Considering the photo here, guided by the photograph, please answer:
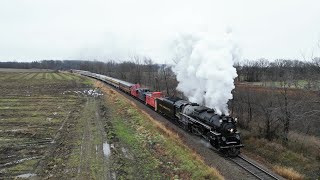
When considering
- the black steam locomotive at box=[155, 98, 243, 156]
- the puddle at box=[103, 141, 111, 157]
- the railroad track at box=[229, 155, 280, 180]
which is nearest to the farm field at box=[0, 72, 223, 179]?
the puddle at box=[103, 141, 111, 157]

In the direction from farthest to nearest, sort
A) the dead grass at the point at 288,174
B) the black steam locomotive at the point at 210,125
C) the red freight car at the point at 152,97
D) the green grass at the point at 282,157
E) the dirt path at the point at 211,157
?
the red freight car at the point at 152,97 → the black steam locomotive at the point at 210,125 → the green grass at the point at 282,157 → the dirt path at the point at 211,157 → the dead grass at the point at 288,174

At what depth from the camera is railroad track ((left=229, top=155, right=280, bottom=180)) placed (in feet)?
60.0

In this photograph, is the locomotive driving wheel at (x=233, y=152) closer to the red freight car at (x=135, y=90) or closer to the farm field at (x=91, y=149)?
the farm field at (x=91, y=149)

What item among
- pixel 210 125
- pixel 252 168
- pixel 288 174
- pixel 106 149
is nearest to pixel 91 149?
pixel 106 149

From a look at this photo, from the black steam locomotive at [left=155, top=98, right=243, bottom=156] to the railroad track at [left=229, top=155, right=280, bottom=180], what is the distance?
902 millimetres

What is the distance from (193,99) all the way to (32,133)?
15.8m

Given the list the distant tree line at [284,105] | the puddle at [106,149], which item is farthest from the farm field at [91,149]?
the distant tree line at [284,105]

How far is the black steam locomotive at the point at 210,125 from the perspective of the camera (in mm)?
21719

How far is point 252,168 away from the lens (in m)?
19.7

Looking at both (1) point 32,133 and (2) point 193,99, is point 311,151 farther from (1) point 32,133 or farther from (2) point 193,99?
(1) point 32,133

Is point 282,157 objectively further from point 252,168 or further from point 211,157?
point 211,157

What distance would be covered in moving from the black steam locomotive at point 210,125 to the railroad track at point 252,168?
90cm

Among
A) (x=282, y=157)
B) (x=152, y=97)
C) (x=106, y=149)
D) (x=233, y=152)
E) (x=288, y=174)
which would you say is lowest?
(x=282, y=157)

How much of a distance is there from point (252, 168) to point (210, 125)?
452 cm
